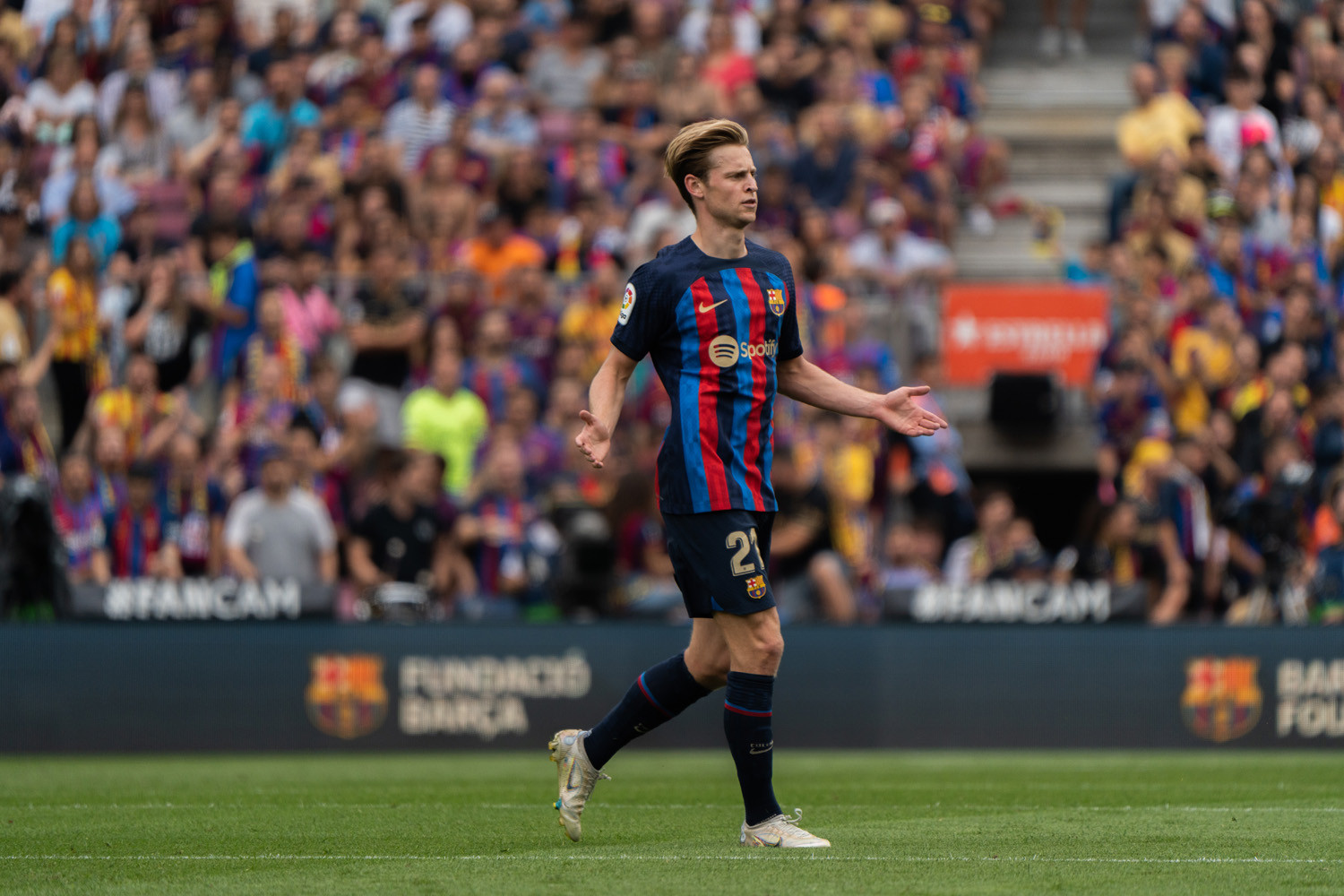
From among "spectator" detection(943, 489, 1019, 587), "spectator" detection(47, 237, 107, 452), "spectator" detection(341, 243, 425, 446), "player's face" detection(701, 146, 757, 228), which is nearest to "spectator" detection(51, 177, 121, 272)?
"spectator" detection(47, 237, 107, 452)

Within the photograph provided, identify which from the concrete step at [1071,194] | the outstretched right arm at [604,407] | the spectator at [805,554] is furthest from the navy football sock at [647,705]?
the concrete step at [1071,194]

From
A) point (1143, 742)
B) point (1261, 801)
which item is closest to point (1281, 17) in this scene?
point (1143, 742)

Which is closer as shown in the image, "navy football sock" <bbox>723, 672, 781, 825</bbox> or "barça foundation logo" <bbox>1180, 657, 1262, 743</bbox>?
"navy football sock" <bbox>723, 672, 781, 825</bbox>

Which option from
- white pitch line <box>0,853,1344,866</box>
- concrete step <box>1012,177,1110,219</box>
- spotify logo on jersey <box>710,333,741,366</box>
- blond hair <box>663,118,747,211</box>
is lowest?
white pitch line <box>0,853,1344,866</box>

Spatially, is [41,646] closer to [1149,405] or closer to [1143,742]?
[1143,742]

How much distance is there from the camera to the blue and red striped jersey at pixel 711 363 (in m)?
6.50

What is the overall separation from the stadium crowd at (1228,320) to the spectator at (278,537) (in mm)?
5537

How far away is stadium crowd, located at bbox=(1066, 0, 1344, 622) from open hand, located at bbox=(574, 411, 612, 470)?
8632 millimetres

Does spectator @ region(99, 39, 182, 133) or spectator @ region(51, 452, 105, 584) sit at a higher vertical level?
spectator @ region(99, 39, 182, 133)

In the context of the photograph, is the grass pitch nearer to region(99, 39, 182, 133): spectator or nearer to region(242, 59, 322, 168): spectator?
region(242, 59, 322, 168): spectator

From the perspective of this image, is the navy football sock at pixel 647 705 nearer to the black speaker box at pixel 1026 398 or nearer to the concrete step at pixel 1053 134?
the black speaker box at pixel 1026 398

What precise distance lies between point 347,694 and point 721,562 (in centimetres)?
717

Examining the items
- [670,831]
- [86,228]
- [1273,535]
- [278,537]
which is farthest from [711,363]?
[86,228]

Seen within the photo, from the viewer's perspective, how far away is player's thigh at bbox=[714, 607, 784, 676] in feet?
21.3
